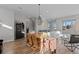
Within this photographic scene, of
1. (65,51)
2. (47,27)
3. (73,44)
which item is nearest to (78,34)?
(73,44)

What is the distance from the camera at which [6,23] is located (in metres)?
2.44

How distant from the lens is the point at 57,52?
97.4 inches

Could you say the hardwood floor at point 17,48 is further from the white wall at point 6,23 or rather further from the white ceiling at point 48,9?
the white ceiling at point 48,9

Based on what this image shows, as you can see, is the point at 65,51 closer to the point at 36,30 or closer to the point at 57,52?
the point at 57,52

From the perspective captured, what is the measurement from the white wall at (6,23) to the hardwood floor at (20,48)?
0.13 metres

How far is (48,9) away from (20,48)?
106 centimetres

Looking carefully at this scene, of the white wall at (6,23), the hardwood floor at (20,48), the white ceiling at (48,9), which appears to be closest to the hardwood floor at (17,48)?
the hardwood floor at (20,48)

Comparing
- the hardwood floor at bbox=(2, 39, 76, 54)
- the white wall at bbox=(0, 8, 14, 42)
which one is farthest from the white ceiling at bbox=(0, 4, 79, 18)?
the hardwood floor at bbox=(2, 39, 76, 54)

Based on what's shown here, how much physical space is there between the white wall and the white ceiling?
0.41 feet

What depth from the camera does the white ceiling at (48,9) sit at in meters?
2.40
